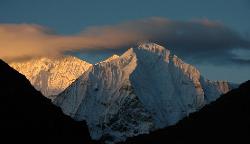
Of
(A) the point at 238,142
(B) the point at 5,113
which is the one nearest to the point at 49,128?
(B) the point at 5,113

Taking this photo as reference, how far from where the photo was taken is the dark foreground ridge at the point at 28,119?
127188mm

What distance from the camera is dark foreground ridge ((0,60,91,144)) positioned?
417 ft

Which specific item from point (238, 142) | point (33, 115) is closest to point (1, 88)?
point (33, 115)

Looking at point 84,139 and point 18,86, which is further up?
point 18,86

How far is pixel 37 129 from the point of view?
5266 inches

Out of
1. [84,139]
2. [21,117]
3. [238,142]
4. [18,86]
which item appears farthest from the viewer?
[238,142]

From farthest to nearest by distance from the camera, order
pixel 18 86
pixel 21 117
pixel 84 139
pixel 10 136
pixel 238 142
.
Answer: pixel 238 142
pixel 84 139
pixel 18 86
pixel 21 117
pixel 10 136

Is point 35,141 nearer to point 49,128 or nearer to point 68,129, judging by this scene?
point 49,128

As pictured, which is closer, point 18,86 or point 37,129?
point 37,129

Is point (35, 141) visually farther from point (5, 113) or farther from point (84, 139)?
point (84, 139)

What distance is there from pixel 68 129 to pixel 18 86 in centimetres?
1245

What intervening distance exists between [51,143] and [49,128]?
5031 mm

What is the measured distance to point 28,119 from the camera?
13338 centimetres

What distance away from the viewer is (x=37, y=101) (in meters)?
147
